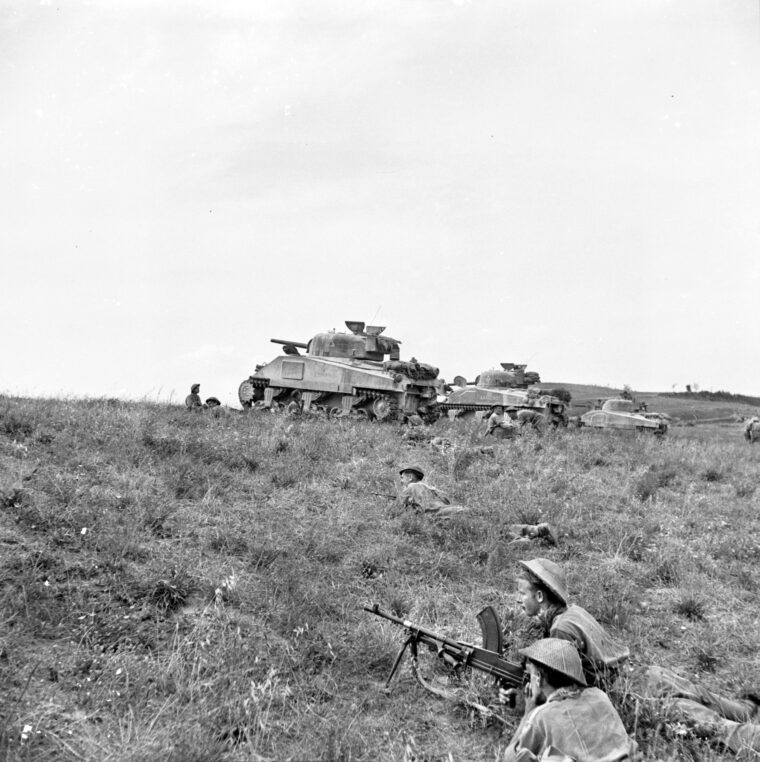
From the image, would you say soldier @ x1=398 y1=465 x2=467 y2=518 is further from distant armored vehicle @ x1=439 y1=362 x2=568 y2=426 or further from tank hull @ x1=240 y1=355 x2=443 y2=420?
distant armored vehicle @ x1=439 y1=362 x2=568 y2=426

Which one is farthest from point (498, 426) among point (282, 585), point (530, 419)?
point (282, 585)

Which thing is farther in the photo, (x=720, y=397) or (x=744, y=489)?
(x=720, y=397)

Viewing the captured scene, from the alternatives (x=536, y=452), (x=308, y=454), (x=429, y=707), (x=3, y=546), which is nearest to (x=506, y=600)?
(x=429, y=707)

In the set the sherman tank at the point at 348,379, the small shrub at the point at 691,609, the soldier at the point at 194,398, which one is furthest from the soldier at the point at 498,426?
the small shrub at the point at 691,609

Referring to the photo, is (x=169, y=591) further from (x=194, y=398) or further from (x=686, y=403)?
(x=686, y=403)

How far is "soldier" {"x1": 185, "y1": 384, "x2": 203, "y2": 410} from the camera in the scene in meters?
14.8

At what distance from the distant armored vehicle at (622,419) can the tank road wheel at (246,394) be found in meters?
11.5

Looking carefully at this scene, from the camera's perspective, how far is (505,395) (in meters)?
23.1

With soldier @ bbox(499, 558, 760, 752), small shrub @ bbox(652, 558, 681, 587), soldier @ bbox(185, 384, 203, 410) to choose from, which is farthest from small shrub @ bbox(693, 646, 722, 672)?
soldier @ bbox(185, 384, 203, 410)

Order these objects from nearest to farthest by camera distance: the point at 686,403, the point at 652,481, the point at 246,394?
the point at 652,481, the point at 246,394, the point at 686,403

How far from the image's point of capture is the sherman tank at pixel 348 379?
59.8ft

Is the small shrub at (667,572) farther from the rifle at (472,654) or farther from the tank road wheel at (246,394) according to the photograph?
the tank road wheel at (246,394)

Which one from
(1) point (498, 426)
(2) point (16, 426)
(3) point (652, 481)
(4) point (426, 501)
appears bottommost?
(4) point (426, 501)

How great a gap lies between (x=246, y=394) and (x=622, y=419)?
43.3 feet
